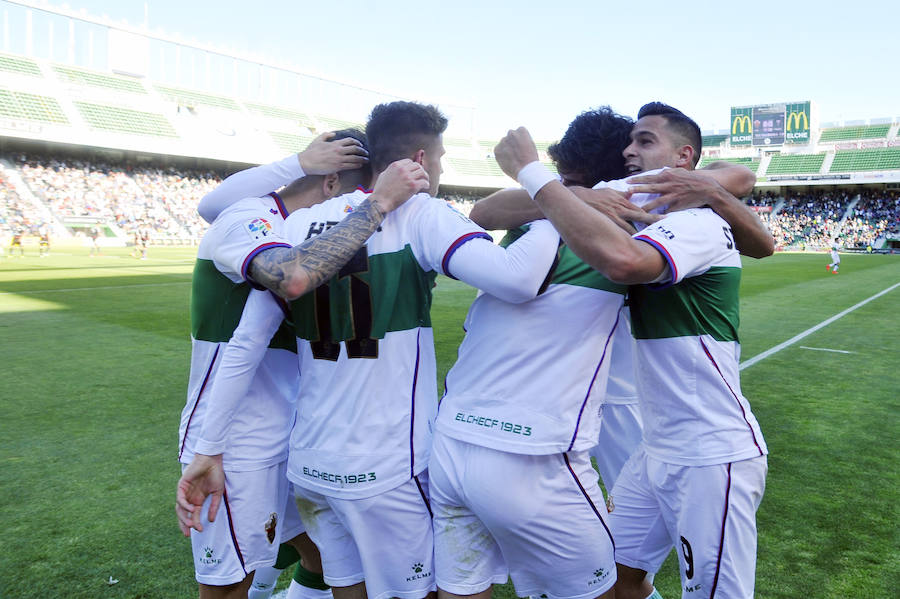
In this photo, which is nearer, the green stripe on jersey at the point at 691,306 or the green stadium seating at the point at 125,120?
the green stripe on jersey at the point at 691,306

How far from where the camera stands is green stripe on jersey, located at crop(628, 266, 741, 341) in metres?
2.16

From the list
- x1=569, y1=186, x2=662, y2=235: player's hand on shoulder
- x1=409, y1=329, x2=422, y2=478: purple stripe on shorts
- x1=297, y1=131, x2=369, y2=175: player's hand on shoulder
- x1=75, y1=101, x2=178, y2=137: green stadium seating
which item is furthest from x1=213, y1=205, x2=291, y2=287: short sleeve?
x1=75, y1=101, x2=178, y2=137: green stadium seating

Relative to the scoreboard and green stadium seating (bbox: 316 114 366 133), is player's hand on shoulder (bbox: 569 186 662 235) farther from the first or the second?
the scoreboard

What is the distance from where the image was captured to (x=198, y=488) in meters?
2.08

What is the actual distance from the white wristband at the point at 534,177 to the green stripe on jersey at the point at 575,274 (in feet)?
0.66

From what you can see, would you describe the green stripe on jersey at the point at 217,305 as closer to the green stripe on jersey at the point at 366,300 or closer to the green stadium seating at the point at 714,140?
the green stripe on jersey at the point at 366,300

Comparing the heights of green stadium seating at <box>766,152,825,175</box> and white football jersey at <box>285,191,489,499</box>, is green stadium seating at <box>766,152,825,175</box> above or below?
above

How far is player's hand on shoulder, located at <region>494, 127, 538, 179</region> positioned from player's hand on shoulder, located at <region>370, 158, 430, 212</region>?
0.25 metres

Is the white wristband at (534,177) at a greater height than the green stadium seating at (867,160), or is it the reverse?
the green stadium seating at (867,160)

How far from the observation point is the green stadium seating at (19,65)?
41.6 meters

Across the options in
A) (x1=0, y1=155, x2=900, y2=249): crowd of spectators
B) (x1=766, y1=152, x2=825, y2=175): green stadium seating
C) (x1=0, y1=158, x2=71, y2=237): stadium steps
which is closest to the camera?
(x1=0, y1=158, x2=71, y2=237): stadium steps

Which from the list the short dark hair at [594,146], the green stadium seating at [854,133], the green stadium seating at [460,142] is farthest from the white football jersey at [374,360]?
the green stadium seating at [854,133]

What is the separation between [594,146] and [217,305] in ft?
4.63

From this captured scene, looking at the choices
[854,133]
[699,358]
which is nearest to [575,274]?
[699,358]
